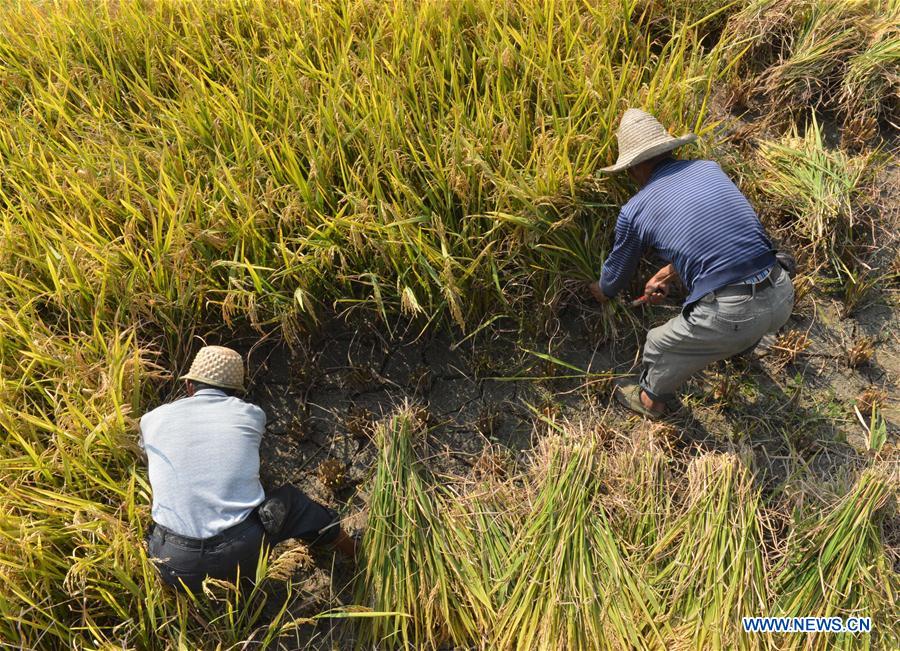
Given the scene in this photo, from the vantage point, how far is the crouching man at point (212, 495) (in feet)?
6.17

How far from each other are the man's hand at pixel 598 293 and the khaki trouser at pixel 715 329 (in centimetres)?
27

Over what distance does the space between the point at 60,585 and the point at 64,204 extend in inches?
60.1

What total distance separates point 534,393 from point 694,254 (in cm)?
84

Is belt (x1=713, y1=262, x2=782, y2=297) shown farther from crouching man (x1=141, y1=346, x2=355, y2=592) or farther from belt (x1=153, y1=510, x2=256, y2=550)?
belt (x1=153, y1=510, x2=256, y2=550)

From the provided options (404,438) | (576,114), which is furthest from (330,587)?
(576,114)

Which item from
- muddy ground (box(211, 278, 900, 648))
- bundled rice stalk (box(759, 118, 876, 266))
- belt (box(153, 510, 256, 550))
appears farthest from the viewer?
bundled rice stalk (box(759, 118, 876, 266))

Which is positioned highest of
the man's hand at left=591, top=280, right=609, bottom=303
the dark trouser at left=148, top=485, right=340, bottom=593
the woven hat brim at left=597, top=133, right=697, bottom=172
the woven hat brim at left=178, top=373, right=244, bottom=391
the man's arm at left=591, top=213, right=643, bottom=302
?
the woven hat brim at left=597, top=133, right=697, bottom=172

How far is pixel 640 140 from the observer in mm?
2205

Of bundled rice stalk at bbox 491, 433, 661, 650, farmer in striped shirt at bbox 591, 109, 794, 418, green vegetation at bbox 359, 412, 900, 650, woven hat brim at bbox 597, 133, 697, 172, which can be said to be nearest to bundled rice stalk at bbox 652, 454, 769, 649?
green vegetation at bbox 359, 412, 900, 650

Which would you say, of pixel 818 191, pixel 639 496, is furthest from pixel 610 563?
pixel 818 191

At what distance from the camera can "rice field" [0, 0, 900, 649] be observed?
201 cm

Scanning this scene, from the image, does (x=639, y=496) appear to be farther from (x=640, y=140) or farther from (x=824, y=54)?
(x=824, y=54)

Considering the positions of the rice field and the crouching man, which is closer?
the crouching man

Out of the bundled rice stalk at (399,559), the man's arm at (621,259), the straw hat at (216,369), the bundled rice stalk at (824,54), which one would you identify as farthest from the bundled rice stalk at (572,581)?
the bundled rice stalk at (824,54)
